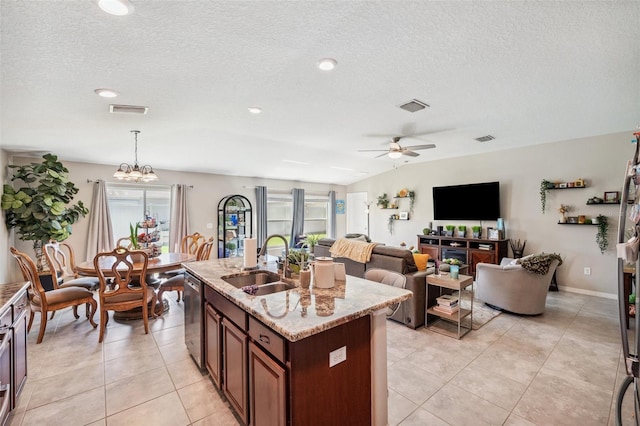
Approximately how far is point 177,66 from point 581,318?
5.57 m

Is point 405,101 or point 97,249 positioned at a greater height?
point 405,101

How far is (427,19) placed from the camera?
1.88m

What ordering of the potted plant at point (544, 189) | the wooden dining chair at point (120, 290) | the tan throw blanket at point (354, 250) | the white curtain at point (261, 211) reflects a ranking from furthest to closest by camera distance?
the white curtain at point (261, 211) → the potted plant at point (544, 189) → the tan throw blanket at point (354, 250) → the wooden dining chair at point (120, 290)

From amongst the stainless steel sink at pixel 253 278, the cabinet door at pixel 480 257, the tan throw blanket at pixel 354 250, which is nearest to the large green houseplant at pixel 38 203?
the stainless steel sink at pixel 253 278

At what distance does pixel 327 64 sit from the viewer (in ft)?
7.86

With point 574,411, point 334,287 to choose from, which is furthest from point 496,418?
point 334,287

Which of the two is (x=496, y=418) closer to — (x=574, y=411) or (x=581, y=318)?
(x=574, y=411)

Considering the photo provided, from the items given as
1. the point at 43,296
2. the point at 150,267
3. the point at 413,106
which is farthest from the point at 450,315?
the point at 43,296

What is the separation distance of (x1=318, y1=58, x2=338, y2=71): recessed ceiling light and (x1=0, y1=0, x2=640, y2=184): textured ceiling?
2.2 inches

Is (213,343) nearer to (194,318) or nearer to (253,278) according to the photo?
(194,318)

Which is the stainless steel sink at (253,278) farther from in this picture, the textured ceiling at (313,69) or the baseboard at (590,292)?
the baseboard at (590,292)

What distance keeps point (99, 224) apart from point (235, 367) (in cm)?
530

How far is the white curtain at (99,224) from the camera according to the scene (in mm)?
5488

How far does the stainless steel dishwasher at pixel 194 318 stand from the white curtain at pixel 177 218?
415cm
